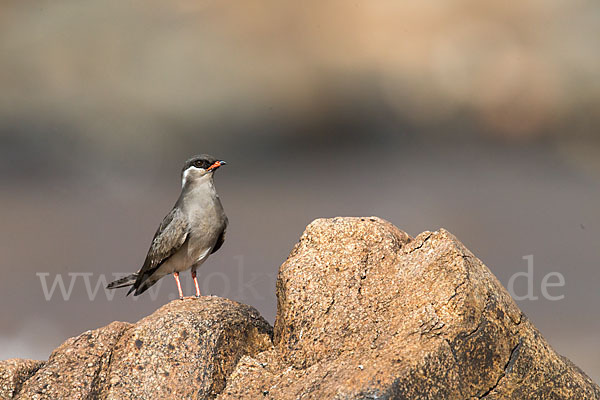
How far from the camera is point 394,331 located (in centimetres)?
752

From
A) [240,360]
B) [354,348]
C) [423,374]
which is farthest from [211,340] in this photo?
[423,374]

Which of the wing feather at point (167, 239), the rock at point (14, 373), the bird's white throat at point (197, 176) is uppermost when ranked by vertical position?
the bird's white throat at point (197, 176)

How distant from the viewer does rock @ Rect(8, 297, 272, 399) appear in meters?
8.07

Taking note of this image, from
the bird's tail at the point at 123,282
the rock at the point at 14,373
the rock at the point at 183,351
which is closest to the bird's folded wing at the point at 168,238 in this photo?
the bird's tail at the point at 123,282

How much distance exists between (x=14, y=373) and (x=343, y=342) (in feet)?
14.0

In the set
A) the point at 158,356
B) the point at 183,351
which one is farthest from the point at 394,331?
the point at 158,356

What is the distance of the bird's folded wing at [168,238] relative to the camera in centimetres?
1123

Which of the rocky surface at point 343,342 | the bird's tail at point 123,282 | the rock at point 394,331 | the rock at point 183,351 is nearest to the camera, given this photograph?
the rock at point 394,331

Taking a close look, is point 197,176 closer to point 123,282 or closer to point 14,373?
point 123,282

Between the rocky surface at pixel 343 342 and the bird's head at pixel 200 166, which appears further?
the bird's head at pixel 200 166

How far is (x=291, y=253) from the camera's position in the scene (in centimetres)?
867

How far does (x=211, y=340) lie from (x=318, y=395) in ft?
5.85

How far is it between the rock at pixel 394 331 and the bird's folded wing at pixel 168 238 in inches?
123

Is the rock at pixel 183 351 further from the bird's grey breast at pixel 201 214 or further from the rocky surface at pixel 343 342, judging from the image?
the bird's grey breast at pixel 201 214
